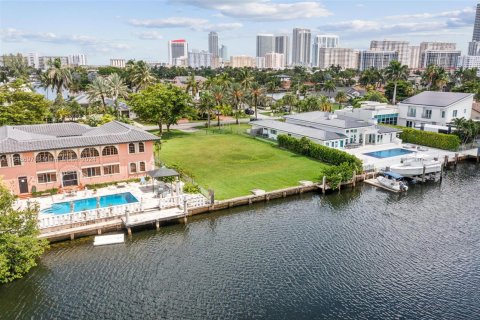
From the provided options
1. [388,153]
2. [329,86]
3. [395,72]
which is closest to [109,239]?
[388,153]

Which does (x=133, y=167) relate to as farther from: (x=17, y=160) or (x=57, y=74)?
(x=57, y=74)

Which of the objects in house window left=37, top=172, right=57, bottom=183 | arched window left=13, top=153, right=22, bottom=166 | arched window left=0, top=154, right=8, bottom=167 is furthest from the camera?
house window left=37, top=172, right=57, bottom=183

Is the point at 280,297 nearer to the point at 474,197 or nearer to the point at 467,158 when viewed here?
the point at 474,197

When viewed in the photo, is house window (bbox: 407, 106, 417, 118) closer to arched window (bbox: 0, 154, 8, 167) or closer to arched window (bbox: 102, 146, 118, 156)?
arched window (bbox: 102, 146, 118, 156)

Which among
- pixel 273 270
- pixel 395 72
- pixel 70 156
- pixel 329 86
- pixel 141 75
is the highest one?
pixel 395 72

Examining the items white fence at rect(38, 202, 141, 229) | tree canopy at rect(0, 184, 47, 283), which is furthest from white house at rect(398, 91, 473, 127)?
tree canopy at rect(0, 184, 47, 283)

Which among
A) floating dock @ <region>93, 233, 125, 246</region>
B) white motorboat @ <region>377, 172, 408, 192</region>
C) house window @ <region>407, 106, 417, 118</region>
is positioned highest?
house window @ <region>407, 106, 417, 118</region>
